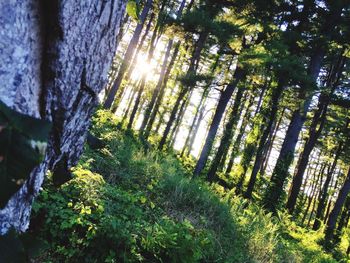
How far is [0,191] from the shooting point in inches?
24.6

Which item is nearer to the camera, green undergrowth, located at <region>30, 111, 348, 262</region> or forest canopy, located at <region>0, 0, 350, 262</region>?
forest canopy, located at <region>0, 0, 350, 262</region>

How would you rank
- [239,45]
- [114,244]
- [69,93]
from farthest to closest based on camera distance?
1. [239,45]
2. [114,244]
3. [69,93]

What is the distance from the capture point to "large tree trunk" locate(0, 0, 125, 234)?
1.03m

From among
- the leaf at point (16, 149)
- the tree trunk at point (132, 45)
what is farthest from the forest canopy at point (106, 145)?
the tree trunk at point (132, 45)

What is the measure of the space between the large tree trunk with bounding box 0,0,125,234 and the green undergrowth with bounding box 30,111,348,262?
1.22 metres

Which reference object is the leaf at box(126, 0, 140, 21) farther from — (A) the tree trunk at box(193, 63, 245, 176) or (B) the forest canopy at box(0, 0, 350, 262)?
(A) the tree trunk at box(193, 63, 245, 176)

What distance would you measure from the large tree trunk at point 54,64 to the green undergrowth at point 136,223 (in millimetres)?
1225

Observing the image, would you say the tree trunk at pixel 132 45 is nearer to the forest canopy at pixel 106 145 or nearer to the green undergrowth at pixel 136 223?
the forest canopy at pixel 106 145

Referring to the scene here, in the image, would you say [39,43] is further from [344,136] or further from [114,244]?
[344,136]

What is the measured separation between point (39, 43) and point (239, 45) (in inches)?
531

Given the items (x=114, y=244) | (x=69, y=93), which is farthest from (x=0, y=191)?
(x=114, y=244)

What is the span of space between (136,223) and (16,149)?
4.03m

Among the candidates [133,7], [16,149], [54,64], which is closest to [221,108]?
[133,7]

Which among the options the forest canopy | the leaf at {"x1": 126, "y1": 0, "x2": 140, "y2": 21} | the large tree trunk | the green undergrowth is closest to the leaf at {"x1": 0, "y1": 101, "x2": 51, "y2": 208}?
the forest canopy
